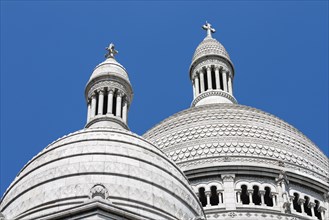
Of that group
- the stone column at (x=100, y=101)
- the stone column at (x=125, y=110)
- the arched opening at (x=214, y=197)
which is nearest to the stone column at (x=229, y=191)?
the arched opening at (x=214, y=197)

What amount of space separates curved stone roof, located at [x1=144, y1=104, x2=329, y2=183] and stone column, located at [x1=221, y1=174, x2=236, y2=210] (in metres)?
0.55

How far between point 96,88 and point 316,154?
37.5ft

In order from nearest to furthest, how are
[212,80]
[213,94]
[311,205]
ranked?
[311,205], [213,94], [212,80]

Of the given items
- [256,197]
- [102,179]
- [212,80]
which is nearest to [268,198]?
[256,197]

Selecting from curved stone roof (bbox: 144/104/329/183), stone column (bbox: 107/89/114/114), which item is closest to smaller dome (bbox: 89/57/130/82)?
stone column (bbox: 107/89/114/114)

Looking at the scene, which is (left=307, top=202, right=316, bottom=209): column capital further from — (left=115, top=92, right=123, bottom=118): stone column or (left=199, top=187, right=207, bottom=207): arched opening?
(left=115, top=92, right=123, bottom=118): stone column

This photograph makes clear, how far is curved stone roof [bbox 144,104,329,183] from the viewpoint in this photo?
121ft

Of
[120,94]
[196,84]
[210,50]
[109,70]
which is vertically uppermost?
[210,50]

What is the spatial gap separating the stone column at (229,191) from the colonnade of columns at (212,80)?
33.8 feet

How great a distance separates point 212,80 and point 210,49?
1884 mm

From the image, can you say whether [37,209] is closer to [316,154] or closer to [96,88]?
[96,88]

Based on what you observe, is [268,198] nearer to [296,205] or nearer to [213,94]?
[296,205]

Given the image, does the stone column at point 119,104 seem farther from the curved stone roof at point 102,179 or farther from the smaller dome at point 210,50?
the smaller dome at point 210,50

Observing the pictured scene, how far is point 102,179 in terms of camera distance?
24.2 meters
